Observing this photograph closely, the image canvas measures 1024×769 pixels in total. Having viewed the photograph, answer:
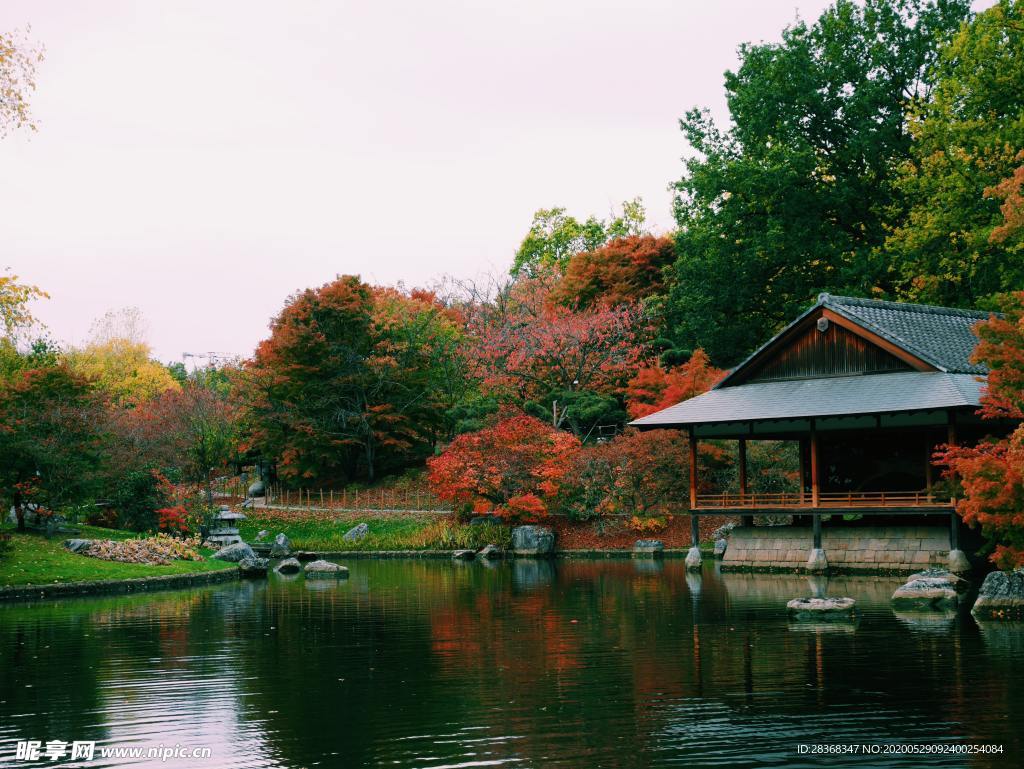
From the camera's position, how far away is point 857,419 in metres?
29.5

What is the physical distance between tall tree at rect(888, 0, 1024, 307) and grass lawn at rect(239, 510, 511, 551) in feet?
59.5

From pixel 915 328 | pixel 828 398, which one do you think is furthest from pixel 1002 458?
pixel 915 328

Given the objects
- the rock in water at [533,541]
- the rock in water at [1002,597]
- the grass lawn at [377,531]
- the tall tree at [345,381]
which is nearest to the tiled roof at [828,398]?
the rock in water at [1002,597]

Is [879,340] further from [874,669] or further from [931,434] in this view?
[874,669]

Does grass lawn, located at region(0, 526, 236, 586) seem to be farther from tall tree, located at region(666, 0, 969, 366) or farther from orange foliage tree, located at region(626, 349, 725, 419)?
tall tree, located at region(666, 0, 969, 366)

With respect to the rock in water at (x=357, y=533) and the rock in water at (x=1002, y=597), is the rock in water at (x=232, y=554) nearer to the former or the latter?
the rock in water at (x=357, y=533)

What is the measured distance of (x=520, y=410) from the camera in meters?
45.6

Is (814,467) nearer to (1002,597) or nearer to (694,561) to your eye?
(694,561)

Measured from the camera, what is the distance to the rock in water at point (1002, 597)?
60.1ft

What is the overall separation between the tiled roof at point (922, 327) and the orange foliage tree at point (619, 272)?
71.7 feet

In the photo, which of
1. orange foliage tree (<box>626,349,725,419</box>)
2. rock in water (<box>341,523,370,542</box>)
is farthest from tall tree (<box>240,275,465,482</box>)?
orange foliage tree (<box>626,349,725,419</box>)

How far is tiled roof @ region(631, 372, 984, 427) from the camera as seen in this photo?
26.9m

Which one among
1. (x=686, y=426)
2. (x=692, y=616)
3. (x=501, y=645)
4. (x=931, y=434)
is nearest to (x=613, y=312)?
(x=686, y=426)

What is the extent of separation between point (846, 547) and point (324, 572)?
14.3 meters
